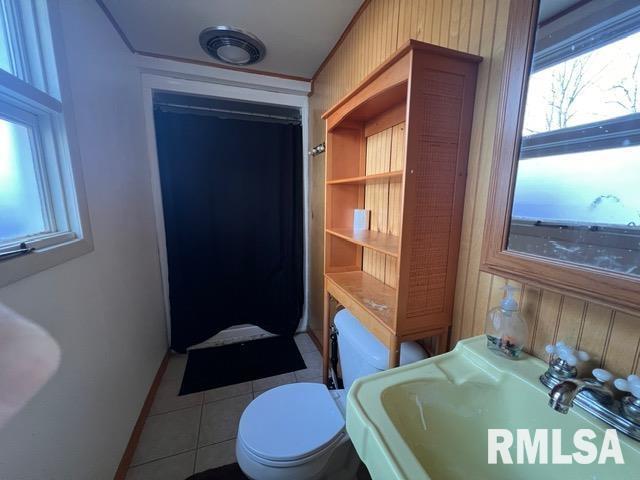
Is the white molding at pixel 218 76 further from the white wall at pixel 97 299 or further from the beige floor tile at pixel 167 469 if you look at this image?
the beige floor tile at pixel 167 469

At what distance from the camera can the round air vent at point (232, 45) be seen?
64.0 inches

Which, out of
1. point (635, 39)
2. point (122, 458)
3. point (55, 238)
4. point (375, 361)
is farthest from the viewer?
Answer: point (122, 458)

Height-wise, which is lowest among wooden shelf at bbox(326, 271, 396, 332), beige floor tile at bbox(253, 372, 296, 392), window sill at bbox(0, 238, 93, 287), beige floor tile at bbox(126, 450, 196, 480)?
beige floor tile at bbox(126, 450, 196, 480)

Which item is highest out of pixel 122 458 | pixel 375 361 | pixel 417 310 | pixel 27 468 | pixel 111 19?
pixel 111 19

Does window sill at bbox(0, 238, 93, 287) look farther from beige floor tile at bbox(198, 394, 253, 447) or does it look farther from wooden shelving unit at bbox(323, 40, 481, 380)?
beige floor tile at bbox(198, 394, 253, 447)

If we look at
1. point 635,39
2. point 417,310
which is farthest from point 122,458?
point 635,39

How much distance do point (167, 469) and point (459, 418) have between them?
1509mm

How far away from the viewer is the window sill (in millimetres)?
696

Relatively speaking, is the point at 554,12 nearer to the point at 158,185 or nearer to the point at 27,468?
the point at 27,468

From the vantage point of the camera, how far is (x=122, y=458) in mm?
1312

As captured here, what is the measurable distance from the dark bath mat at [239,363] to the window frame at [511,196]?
1849 mm

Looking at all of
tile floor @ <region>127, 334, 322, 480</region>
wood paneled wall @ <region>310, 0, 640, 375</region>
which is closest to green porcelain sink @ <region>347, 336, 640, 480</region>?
wood paneled wall @ <region>310, 0, 640, 375</region>

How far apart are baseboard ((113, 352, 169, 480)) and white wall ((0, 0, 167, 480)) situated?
6cm

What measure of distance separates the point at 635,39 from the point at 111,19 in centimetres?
226
